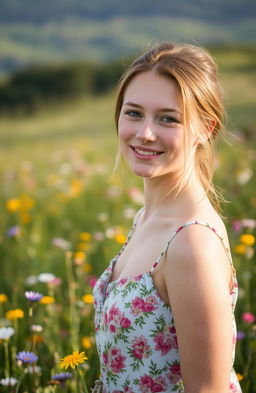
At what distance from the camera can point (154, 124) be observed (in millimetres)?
1274

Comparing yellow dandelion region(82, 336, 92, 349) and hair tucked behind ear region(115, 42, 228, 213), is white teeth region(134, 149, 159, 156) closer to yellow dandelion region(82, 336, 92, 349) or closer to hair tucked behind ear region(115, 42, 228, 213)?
hair tucked behind ear region(115, 42, 228, 213)

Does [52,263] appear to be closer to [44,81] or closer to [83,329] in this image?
[83,329]

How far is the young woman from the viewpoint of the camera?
3.53 ft

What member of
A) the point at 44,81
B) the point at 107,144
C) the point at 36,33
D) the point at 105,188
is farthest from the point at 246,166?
the point at 36,33

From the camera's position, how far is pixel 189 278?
1070 mm

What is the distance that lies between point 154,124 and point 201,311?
0.47m

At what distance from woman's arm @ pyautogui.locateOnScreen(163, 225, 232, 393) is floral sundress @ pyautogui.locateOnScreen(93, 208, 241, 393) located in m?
0.07

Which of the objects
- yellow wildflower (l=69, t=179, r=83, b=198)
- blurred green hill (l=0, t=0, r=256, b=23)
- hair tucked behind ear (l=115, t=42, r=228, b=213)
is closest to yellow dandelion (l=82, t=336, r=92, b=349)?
hair tucked behind ear (l=115, t=42, r=228, b=213)

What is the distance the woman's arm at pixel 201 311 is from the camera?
1.06m

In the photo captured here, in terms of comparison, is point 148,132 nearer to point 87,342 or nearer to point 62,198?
point 87,342

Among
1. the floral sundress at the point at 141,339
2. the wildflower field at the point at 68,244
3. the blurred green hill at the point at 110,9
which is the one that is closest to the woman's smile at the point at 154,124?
the floral sundress at the point at 141,339

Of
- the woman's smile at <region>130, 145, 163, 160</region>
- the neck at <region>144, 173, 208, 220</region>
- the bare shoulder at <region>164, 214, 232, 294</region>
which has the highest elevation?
the woman's smile at <region>130, 145, 163, 160</region>

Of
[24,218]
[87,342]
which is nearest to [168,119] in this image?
[87,342]

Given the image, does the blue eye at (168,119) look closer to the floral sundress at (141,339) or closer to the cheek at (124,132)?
the cheek at (124,132)
